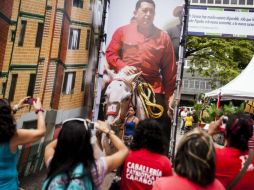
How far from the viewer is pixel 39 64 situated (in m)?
4.90

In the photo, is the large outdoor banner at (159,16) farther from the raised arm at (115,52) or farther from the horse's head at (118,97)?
the horse's head at (118,97)

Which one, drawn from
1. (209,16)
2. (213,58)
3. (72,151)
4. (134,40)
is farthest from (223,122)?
(213,58)

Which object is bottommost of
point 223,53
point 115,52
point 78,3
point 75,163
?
point 75,163

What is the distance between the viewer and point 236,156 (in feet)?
9.33

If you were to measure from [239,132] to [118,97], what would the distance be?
128 inches

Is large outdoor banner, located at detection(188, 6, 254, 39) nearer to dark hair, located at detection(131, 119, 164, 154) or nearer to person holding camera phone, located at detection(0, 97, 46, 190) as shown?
dark hair, located at detection(131, 119, 164, 154)

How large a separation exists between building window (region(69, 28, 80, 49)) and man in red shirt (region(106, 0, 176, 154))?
0.81 m

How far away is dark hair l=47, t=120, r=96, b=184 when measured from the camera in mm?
2352

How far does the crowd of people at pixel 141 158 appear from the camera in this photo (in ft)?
7.23

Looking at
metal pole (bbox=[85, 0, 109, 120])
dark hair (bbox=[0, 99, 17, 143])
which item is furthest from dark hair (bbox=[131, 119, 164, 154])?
metal pole (bbox=[85, 0, 109, 120])

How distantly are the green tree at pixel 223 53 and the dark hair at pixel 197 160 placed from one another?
19.2 meters

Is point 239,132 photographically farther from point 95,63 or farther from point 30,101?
point 95,63

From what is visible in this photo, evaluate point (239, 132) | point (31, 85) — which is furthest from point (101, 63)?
point (239, 132)

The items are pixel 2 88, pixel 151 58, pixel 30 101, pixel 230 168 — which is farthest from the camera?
pixel 151 58
